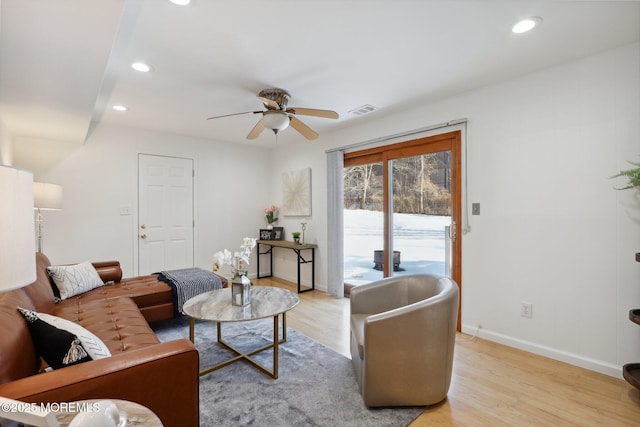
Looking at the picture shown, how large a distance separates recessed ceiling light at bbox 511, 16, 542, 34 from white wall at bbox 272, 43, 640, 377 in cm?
77

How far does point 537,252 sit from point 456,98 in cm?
166

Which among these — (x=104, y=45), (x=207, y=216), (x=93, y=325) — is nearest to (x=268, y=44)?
(x=104, y=45)

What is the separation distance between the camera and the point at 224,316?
211 centimetres

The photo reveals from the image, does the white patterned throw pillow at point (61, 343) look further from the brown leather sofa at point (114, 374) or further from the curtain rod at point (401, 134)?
the curtain rod at point (401, 134)

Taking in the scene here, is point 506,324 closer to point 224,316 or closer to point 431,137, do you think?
point 431,137

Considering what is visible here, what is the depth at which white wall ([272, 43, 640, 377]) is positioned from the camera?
7.15 ft

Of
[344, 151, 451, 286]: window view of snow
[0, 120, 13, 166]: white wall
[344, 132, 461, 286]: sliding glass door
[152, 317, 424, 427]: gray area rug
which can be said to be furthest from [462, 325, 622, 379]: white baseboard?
[0, 120, 13, 166]: white wall

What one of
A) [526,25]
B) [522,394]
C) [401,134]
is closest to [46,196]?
[401,134]

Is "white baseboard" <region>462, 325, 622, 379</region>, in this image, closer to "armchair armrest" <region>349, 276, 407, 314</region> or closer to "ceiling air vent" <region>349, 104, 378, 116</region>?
"armchair armrest" <region>349, 276, 407, 314</region>

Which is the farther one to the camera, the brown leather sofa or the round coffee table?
the round coffee table

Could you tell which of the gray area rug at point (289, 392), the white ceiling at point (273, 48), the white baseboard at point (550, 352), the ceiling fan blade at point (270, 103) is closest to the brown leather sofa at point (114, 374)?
the gray area rug at point (289, 392)

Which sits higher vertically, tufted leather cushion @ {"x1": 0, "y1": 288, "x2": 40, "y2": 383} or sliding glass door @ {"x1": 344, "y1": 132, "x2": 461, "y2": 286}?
sliding glass door @ {"x1": 344, "y1": 132, "x2": 461, "y2": 286}

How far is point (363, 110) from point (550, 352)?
293 cm

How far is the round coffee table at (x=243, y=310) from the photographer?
212 cm
